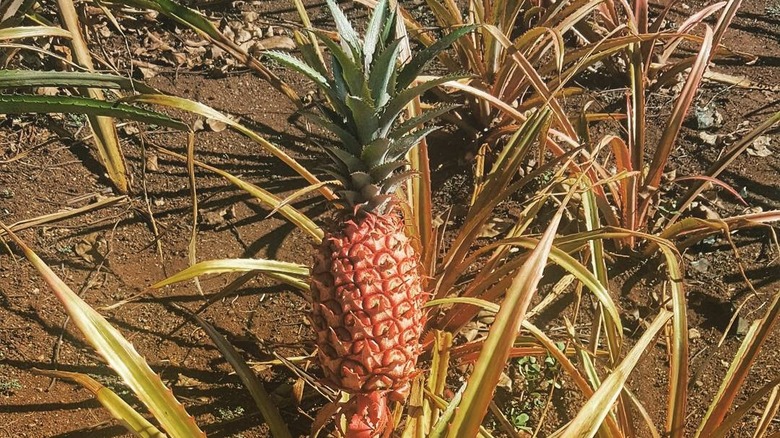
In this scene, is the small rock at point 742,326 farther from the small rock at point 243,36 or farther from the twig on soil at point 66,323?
the small rock at point 243,36

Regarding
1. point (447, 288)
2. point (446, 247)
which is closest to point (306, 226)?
point (447, 288)

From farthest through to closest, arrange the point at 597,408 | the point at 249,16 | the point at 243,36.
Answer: the point at 249,16 → the point at 243,36 → the point at 597,408

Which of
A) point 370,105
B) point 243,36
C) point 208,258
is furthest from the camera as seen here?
point 243,36

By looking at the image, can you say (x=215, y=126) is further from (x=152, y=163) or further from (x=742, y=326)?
(x=742, y=326)

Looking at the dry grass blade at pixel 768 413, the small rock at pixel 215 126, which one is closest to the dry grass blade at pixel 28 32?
the small rock at pixel 215 126

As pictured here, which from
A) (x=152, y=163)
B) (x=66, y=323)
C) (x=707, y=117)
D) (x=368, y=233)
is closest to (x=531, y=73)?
(x=368, y=233)

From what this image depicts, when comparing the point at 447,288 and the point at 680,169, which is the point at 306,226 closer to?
the point at 447,288
